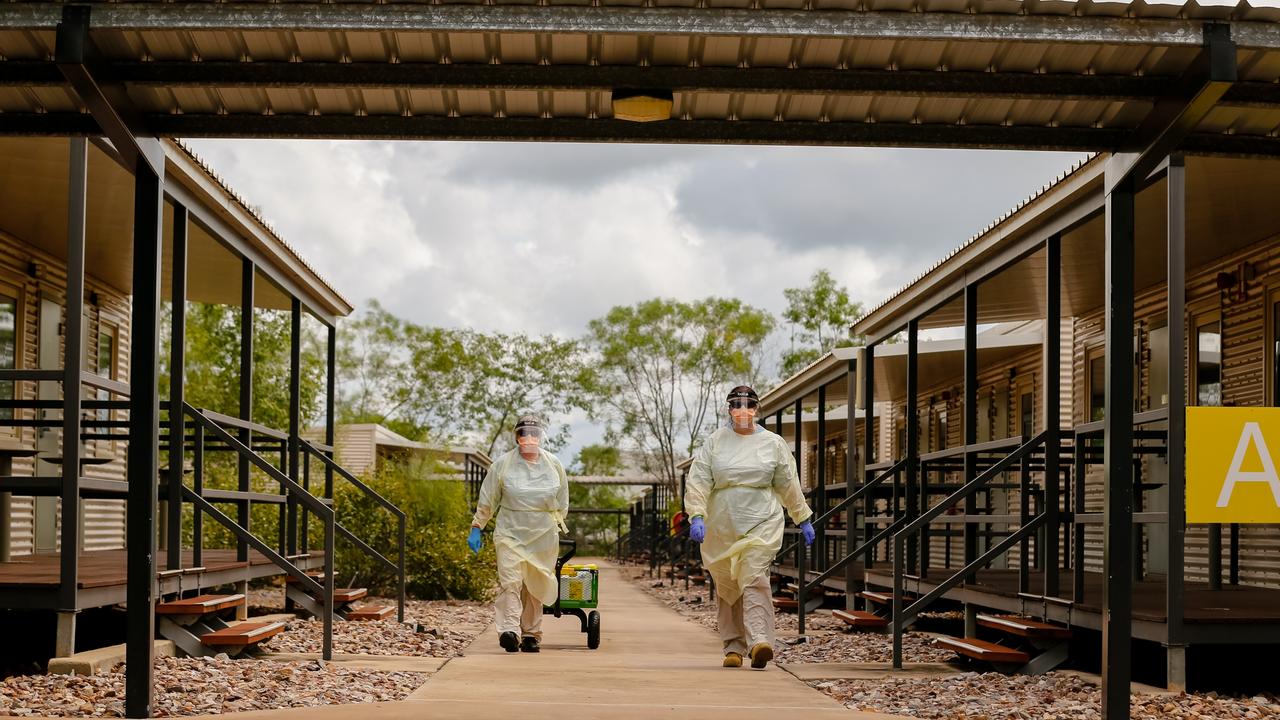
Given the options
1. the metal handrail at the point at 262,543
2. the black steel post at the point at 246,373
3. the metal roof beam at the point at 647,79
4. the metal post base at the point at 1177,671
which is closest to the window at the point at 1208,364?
the metal post base at the point at 1177,671

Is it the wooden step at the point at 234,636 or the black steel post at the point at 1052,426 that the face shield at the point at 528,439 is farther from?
the black steel post at the point at 1052,426

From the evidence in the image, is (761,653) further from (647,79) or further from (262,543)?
(647,79)

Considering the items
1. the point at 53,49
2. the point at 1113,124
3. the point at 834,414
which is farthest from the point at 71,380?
the point at 834,414

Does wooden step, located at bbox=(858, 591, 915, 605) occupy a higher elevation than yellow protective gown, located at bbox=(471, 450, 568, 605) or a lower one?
lower

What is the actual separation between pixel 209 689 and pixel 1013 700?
14.0 feet

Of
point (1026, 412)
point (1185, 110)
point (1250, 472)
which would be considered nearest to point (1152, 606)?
point (1250, 472)

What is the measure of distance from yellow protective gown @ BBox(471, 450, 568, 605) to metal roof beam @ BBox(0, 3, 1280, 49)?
19.0 feet

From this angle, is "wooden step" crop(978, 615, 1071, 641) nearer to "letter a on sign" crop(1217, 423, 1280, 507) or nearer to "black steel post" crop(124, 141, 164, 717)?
"letter a on sign" crop(1217, 423, 1280, 507)

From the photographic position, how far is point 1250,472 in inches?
266

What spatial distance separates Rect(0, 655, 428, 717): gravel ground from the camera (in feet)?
22.8

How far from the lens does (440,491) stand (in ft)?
54.7

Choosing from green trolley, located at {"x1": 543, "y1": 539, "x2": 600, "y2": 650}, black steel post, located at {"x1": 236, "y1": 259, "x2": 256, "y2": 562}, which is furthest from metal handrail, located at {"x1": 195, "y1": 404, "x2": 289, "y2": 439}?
green trolley, located at {"x1": 543, "y1": 539, "x2": 600, "y2": 650}

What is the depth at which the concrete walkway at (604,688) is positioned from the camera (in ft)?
22.2

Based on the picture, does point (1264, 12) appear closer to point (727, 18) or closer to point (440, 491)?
point (727, 18)
